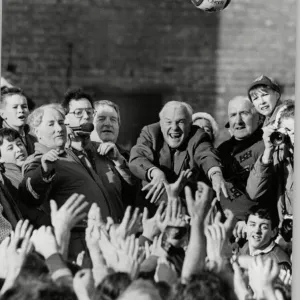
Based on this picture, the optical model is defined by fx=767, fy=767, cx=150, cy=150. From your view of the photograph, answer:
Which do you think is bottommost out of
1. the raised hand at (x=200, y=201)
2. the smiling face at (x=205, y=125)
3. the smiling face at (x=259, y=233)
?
the smiling face at (x=259, y=233)

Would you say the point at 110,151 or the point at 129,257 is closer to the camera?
the point at 129,257

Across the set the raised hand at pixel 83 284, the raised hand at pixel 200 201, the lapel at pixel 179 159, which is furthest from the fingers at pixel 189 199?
the raised hand at pixel 83 284

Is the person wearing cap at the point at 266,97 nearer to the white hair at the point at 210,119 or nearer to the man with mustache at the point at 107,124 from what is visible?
the white hair at the point at 210,119

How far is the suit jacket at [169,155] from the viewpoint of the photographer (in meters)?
4.09

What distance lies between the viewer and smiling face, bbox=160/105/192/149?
13.4 ft

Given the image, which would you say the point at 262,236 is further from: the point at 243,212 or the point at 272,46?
the point at 272,46

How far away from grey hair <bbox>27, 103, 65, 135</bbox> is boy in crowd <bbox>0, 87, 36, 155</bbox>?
0.10 feet

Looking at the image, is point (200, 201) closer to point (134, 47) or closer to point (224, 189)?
point (224, 189)

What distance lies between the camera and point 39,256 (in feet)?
Answer: 13.2

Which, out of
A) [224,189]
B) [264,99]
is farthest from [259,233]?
[264,99]

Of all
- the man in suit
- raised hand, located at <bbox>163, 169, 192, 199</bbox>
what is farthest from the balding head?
raised hand, located at <bbox>163, 169, 192, 199</bbox>

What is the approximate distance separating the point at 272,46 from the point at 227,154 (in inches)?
24.7

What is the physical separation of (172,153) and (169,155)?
0.02 m

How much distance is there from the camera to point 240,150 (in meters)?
4.11
